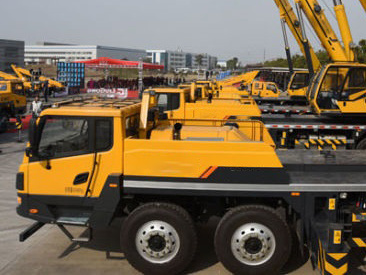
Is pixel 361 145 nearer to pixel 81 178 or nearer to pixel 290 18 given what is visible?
pixel 81 178

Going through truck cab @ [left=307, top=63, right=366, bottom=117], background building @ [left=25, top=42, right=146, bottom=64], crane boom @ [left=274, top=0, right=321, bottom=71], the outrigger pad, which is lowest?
the outrigger pad

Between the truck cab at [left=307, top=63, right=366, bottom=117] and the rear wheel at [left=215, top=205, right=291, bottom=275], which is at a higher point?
the truck cab at [left=307, top=63, right=366, bottom=117]

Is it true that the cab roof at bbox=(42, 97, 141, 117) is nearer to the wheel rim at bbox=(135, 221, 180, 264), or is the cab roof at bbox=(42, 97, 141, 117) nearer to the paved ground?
the wheel rim at bbox=(135, 221, 180, 264)

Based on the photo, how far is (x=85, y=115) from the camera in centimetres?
575

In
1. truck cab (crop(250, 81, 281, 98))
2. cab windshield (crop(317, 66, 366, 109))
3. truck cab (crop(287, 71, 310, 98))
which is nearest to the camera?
cab windshield (crop(317, 66, 366, 109))

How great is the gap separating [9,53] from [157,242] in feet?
240

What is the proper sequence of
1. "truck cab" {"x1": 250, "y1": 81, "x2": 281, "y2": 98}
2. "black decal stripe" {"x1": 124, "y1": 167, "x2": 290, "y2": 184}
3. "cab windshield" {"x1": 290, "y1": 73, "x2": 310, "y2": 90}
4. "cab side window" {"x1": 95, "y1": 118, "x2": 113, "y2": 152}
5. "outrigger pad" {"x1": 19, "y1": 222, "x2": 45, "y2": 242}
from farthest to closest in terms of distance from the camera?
"truck cab" {"x1": 250, "y1": 81, "x2": 281, "y2": 98} < "cab windshield" {"x1": 290, "y1": 73, "x2": 310, "y2": 90} < "outrigger pad" {"x1": 19, "y1": 222, "x2": 45, "y2": 242} < "cab side window" {"x1": 95, "y1": 118, "x2": 113, "y2": 152} < "black decal stripe" {"x1": 124, "y1": 167, "x2": 290, "y2": 184}

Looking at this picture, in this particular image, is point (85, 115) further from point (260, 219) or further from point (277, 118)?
point (277, 118)

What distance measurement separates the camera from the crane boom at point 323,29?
15.8 metres

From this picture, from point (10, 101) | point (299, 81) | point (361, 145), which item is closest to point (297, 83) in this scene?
point (299, 81)

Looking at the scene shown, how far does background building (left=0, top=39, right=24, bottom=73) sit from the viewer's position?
6906 centimetres

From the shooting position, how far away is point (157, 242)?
563 centimetres

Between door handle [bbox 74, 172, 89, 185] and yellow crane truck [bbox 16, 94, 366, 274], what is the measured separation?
0.05 feet

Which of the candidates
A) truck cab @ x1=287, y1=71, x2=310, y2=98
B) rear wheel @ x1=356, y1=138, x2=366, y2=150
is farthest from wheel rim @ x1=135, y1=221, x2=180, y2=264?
truck cab @ x1=287, y1=71, x2=310, y2=98
